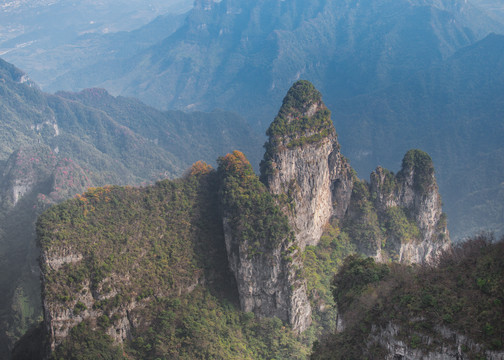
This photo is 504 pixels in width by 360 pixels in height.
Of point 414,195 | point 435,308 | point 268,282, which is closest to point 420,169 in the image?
point 414,195

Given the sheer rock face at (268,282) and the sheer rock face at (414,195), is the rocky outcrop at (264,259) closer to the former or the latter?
the sheer rock face at (268,282)

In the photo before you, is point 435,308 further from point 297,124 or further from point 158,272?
point 297,124

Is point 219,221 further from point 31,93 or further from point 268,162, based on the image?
point 31,93

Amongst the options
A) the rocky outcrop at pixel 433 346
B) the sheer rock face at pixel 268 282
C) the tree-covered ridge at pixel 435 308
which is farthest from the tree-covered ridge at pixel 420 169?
the rocky outcrop at pixel 433 346

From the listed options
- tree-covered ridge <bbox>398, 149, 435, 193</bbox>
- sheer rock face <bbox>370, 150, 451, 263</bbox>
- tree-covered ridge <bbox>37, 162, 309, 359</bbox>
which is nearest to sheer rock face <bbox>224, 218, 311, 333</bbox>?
tree-covered ridge <bbox>37, 162, 309, 359</bbox>

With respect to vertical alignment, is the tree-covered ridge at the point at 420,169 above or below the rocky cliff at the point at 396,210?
above

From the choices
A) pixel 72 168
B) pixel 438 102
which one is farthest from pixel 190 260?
pixel 438 102

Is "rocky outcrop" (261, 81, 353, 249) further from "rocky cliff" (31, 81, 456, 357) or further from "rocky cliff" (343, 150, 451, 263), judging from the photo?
"rocky cliff" (343, 150, 451, 263)
